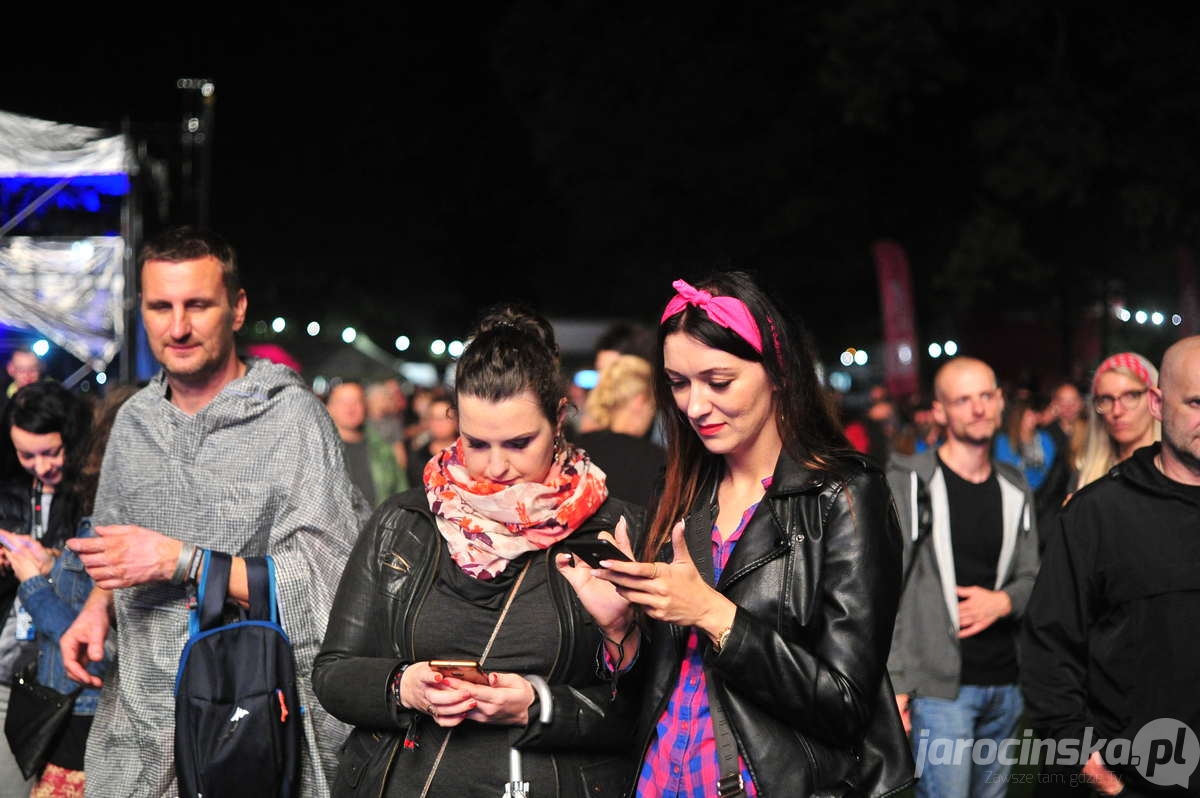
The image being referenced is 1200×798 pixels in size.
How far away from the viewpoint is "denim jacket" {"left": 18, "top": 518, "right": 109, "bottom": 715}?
190 inches

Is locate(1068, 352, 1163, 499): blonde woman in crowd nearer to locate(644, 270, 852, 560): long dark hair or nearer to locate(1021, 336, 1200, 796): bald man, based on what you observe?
locate(1021, 336, 1200, 796): bald man

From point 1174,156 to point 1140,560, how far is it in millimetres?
19551

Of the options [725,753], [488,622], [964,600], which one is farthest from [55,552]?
[964,600]

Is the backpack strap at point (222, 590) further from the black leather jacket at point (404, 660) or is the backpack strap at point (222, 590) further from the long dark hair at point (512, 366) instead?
the long dark hair at point (512, 366)

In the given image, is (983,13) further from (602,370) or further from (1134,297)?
(602,370)

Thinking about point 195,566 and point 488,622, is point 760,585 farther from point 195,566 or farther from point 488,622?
point 195,566

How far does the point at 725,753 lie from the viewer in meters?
3.01

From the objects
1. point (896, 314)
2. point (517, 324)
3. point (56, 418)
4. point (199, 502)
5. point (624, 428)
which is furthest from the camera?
point (896, 314)

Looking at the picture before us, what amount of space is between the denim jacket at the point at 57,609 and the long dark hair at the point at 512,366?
2034mm

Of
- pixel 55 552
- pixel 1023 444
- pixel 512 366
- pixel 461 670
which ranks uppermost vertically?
pixel 1023 444

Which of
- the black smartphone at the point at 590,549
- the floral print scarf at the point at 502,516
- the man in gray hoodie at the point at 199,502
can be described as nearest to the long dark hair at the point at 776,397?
the black smartphone at the point at 590,549

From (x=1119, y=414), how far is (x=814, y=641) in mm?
3441

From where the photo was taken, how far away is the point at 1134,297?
23.8 meters

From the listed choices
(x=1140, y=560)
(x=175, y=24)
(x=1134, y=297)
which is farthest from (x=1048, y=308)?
(x=1140, y=560)
